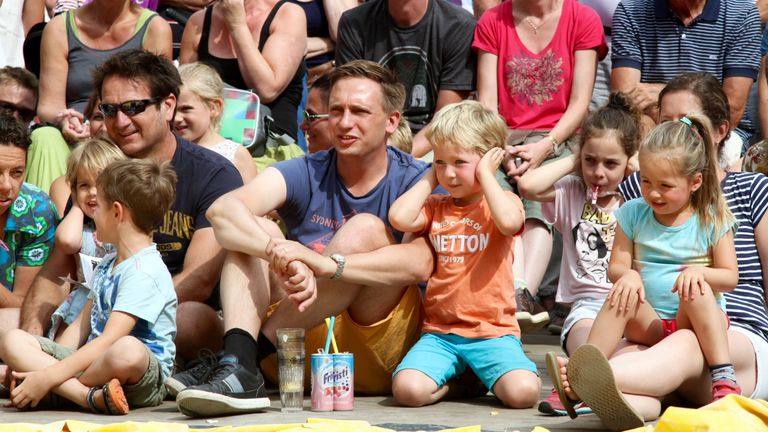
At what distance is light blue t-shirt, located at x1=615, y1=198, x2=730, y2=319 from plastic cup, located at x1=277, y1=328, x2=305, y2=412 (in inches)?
47.5

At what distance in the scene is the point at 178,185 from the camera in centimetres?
474

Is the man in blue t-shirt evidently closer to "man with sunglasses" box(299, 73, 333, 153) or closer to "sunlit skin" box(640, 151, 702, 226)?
"sunlit skin" box(640, 151, 702, 226)

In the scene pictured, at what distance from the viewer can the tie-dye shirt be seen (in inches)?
200

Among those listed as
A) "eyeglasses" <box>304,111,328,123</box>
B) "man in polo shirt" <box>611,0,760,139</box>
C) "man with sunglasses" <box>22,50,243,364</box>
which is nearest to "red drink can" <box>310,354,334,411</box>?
"man with sunglasses" <box>22,50,243,364</box>

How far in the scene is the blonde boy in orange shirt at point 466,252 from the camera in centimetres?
406

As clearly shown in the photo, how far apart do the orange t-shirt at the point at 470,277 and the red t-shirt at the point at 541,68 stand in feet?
5.98

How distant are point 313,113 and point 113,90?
4.13 ft

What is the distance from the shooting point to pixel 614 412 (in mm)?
3432

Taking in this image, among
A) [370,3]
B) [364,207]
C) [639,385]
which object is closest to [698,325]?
[639,385]

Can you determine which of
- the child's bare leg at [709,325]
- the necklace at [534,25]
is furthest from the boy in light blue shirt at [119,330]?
the necklace at [534,25]

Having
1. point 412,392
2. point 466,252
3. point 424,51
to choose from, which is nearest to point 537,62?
point 424,51

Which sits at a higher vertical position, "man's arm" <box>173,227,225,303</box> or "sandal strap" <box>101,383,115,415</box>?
"man's arm" <box>173,227,225,303</box>

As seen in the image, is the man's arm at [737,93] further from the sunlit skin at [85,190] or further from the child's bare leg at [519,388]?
the sunlit skin at [85,190]

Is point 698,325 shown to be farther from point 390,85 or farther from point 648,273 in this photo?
point 390,85
